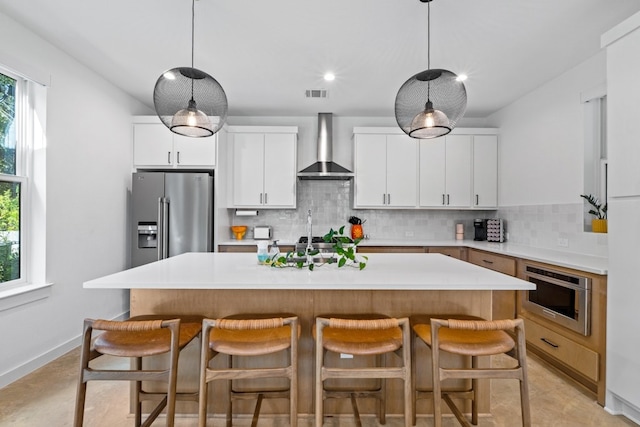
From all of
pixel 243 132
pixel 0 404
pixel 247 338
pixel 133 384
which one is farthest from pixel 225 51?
pixel 0 404

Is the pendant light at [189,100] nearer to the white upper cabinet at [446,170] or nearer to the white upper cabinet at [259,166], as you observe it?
the white upper cabinet at [259,166]

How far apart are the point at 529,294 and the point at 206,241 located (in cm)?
327

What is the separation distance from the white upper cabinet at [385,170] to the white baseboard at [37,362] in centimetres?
338

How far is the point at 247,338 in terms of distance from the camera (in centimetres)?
166

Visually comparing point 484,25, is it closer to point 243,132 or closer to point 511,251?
point 511,251

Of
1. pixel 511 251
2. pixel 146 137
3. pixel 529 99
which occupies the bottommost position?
pixel 511 251

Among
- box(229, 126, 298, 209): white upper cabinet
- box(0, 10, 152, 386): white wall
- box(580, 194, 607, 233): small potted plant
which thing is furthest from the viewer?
box(229, 126, 298, 209): white upper cabinet

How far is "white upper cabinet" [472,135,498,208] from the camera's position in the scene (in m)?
4.39

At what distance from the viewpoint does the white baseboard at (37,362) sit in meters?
2.41

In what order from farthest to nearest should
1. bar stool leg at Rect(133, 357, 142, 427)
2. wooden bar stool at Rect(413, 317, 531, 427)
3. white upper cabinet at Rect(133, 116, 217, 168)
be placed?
white upper cabinet at Rect(133, 116, 217, 168) → bar stool leg at Rect(133, 357, 142, 427) → wooden bar stool at Rect(413, 317, 531, 427)

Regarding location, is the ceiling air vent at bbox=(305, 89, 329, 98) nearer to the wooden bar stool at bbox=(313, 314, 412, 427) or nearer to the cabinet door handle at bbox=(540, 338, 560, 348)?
the wooden bar stool at bbox=(313, 314, 412, 427)

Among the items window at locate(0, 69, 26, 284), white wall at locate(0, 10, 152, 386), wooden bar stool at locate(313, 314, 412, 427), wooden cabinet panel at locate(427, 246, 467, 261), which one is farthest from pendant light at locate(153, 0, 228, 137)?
wooden cabinet panel at locate(427, 246, 467, 261)

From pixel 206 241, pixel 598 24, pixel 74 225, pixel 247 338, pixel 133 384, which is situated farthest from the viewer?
pixel 206 241

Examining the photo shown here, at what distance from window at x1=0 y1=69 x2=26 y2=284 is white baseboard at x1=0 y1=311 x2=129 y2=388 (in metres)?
0.66
